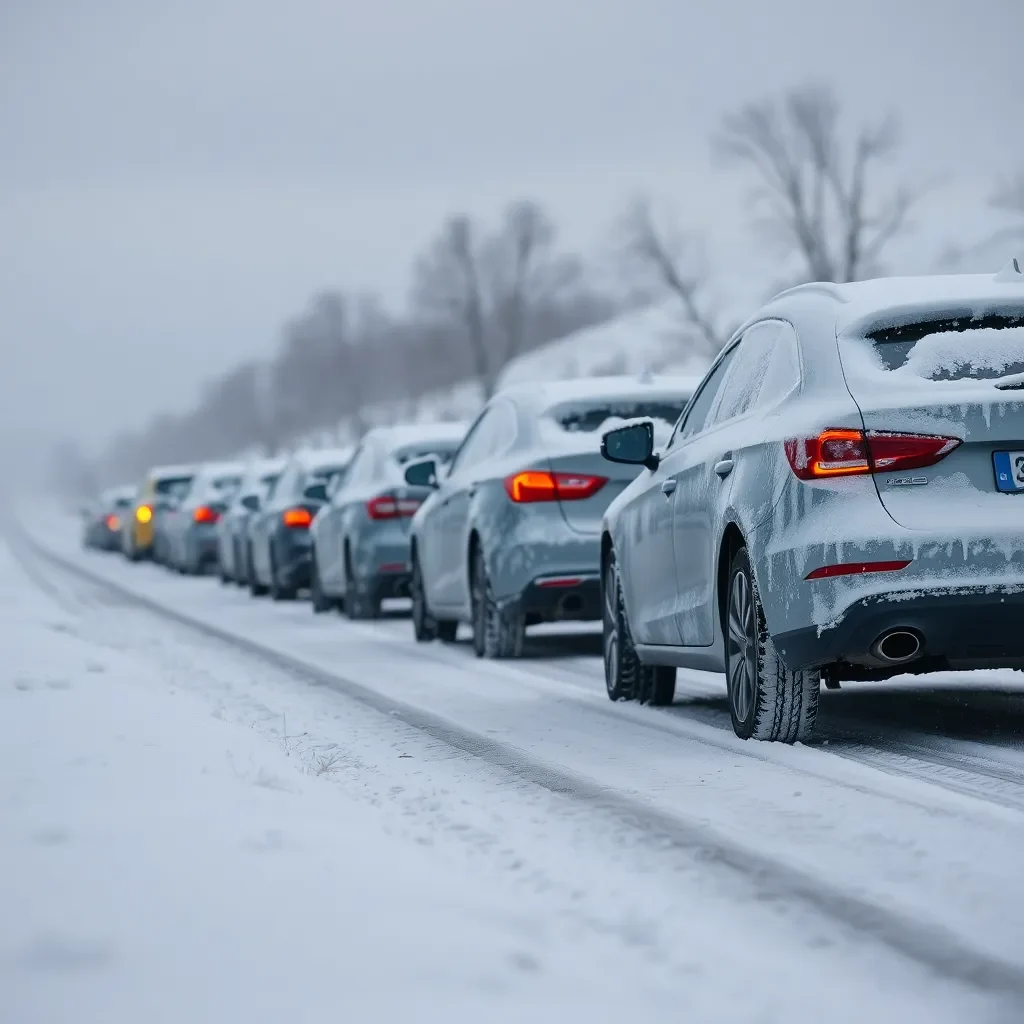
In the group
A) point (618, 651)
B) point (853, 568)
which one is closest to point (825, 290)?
point (853, 568)

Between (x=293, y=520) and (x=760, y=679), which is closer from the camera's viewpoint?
(x=760, y=679)

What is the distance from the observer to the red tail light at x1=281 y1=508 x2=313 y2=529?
21484mm

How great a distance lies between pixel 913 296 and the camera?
717 cm

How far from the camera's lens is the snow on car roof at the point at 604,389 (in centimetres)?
1190

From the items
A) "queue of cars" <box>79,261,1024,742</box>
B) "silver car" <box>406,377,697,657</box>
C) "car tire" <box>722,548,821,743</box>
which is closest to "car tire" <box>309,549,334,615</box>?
"silver car" <box>406,377,697,657</box>

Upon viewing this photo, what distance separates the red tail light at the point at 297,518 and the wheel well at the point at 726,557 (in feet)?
45.6

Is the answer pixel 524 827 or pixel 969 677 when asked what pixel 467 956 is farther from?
pixel 969 677

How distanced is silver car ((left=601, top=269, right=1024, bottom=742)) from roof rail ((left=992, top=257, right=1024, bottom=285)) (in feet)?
0.05

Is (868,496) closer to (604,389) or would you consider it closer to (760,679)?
(760,679)

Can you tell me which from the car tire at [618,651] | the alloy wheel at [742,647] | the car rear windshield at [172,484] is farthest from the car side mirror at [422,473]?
the car rear windshield at [172,484]

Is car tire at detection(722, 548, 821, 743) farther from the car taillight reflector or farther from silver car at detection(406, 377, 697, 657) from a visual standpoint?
silver car at detection(406, 377, 697, 657)

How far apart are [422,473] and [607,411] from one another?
2.85 m

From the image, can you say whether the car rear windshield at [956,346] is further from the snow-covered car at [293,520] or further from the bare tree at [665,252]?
the bare tree at [665,252]

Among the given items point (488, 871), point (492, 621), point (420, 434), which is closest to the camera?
point (488, 871)
